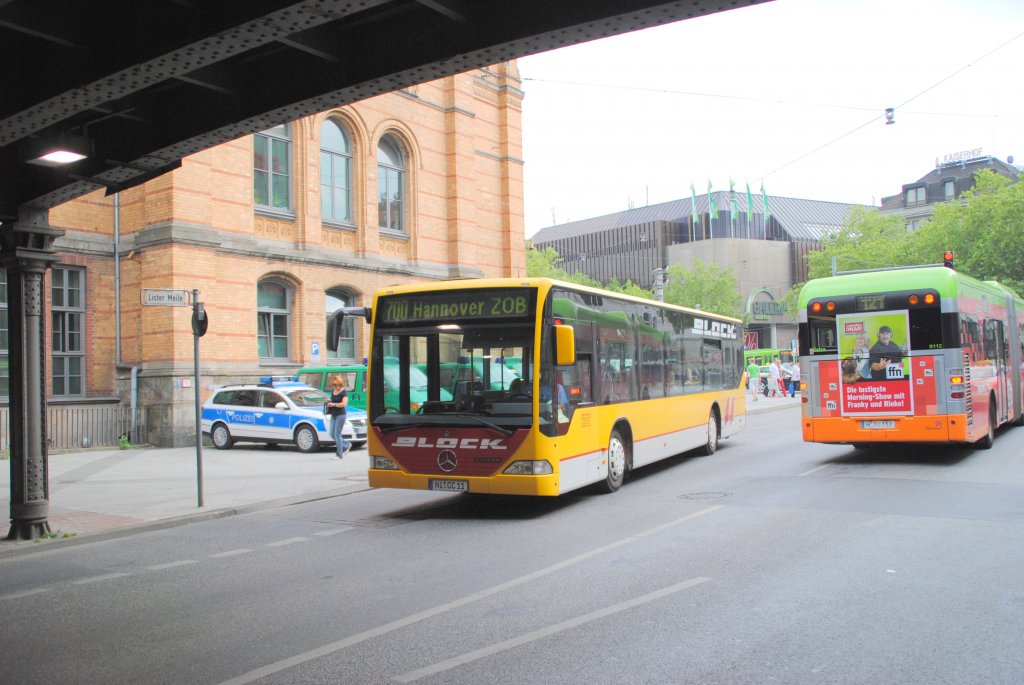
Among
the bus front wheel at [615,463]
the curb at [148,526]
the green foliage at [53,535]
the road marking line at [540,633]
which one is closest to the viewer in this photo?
the road marking line at [540,633]

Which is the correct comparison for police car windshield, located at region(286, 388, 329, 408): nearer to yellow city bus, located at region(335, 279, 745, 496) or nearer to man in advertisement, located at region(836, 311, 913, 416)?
yellow city bus, located at region(335, 279, 745, 496)

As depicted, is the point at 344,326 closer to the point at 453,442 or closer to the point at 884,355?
the point at 884,355

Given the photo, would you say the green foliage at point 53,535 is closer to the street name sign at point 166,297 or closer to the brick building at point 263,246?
the street name sign at point 166,297

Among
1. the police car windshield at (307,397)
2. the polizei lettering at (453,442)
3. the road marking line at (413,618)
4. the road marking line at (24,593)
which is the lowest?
the road marking line at (24,593)

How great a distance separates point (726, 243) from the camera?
3541 inches

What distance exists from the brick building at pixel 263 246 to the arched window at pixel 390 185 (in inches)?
1.8

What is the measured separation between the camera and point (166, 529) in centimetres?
1050

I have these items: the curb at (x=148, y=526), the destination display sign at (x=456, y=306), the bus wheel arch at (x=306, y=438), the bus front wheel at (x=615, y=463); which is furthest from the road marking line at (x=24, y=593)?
the bus wheel arch at (x=306, y=438)

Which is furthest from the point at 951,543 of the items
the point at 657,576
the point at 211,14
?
the point at 211,14

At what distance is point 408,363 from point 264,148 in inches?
647

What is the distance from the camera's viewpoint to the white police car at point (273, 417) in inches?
783

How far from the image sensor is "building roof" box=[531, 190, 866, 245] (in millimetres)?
96312

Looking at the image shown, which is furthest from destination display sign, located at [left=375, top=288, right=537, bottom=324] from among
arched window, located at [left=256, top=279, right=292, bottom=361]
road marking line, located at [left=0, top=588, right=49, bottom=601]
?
arched window, located at [left=256, top=279, right=292, bottom=361]

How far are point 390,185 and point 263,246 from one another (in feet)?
20.3
